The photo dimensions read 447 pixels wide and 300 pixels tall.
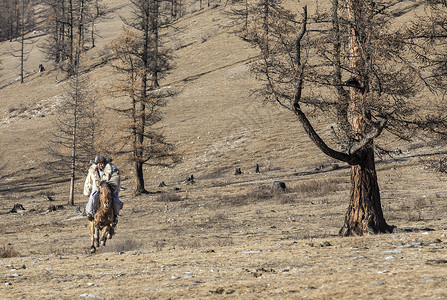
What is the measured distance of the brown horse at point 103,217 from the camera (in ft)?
39.7

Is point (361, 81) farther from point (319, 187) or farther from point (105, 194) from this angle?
point (319, 187)

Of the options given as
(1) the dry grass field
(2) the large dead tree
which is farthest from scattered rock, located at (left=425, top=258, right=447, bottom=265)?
(2) the large dead tree

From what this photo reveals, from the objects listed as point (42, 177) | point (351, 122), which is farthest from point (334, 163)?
point (42, 177)

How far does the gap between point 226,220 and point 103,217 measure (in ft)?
23.9

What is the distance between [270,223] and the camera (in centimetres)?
1730

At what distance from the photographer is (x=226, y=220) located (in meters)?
18.9

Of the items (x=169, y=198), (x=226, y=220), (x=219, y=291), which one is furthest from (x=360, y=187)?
(x=169, y=198)

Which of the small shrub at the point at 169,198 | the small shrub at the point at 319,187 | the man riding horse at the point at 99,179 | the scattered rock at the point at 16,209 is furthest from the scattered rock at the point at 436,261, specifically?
the scattered rock at the point at 16,209

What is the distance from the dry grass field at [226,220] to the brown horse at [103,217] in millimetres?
637

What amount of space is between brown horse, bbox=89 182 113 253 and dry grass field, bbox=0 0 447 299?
0.64 metres

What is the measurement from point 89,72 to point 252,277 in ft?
219

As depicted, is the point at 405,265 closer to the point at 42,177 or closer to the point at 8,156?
the point at 42,177

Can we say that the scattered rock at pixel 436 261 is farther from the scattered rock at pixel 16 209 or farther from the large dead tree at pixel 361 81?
the scattered rock at pixel 16 209

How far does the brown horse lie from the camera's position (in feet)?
39.7
